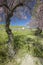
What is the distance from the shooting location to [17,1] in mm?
11156

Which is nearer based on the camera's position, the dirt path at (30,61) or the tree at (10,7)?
the dirt path at (30,61)

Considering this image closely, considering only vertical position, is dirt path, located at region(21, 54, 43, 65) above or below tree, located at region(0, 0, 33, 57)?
below

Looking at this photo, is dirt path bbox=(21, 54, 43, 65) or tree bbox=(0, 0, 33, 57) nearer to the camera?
dirt path bbox=(21, 54, 43, 65)

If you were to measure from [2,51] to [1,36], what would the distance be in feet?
12.3

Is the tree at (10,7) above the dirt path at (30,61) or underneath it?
above

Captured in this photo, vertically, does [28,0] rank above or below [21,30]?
above

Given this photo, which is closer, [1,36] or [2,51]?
[2,51]

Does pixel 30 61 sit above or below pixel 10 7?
below

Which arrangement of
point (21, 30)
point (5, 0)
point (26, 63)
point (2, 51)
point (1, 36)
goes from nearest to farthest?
point (26, 63) → point (5, 0) → point (2, 51) → point (1, 36) → point (21, 30)

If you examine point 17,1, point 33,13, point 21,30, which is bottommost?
point 21,30

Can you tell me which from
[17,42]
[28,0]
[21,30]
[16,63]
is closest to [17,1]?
[28,0]

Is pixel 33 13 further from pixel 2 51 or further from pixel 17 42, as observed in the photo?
pixel 2 51

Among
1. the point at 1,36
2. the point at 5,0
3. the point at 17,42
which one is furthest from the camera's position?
the point at 1,36

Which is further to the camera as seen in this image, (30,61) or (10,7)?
(10,7)
